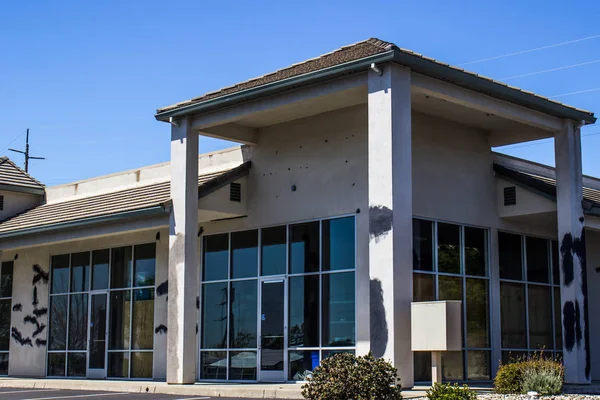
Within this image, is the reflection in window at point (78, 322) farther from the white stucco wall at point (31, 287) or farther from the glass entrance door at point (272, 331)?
the glass entrance door at point (272, 331)

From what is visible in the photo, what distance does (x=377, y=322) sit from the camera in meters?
16.3

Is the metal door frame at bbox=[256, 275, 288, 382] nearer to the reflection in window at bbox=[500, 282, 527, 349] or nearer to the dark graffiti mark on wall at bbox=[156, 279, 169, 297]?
the dark graffiti mark on wall at bbox=[156, 279, 169, 297]

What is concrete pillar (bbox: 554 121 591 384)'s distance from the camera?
20.5 m

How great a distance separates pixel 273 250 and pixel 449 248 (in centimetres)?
432

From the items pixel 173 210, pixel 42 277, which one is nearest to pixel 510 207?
pixel 173 210

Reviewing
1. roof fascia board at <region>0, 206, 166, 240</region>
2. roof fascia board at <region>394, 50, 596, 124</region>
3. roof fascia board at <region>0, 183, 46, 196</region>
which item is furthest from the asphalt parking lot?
roof fascia board at <region>0, 183, 46, 196</region>

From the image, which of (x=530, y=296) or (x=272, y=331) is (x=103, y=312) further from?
(x=530, y=296)

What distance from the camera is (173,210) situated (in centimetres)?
2112

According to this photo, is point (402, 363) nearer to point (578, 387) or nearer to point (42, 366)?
point (578, 387)

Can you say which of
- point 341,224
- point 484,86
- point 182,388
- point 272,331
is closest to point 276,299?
point 272,331

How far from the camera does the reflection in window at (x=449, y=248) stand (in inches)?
802

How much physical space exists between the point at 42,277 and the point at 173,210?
8.41m

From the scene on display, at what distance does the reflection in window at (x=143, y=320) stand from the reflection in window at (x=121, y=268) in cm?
58

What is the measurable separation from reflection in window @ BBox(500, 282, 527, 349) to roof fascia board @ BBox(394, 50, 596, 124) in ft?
15.1
